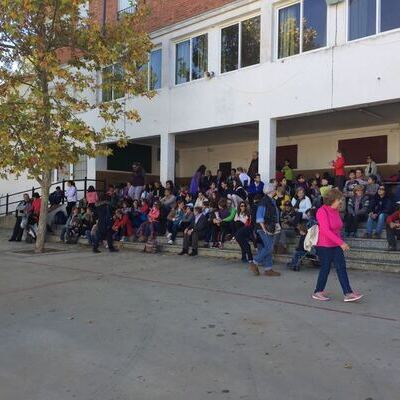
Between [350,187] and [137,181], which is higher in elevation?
[137,181]

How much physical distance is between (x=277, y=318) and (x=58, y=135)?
8646mm

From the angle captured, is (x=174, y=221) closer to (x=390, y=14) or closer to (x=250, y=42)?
(x=250, y=42)

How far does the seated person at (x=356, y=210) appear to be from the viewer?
11.4 meters

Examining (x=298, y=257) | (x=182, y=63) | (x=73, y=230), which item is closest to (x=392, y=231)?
(x=298, y=257)

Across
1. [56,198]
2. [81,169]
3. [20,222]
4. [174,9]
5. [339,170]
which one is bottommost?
[20,222]

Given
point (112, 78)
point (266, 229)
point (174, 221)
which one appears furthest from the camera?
point (112, 78)

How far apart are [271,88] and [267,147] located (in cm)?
166

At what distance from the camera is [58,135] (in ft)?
43.4

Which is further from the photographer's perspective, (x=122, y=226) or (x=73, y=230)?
(x=73, y=230)

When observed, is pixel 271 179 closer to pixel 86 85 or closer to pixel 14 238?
pixel 86 85

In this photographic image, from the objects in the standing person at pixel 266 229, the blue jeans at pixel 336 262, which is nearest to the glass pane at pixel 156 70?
the standing person at pixel 266 229

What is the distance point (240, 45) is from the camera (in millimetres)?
15852

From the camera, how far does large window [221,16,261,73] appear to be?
15.5 m

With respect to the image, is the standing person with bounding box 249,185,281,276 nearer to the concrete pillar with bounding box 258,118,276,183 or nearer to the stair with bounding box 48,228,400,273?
the stair with bounding box 48,228,400,273
